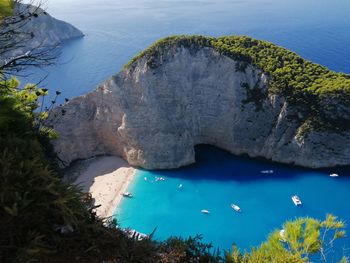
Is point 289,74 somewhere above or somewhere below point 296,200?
above

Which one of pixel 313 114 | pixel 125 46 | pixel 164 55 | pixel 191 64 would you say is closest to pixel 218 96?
pixel 191 64

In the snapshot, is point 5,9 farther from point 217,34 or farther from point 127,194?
point 217,34

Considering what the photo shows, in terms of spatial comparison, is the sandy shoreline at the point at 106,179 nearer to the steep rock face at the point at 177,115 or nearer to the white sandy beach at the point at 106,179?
the white sandy beach at the point at 106,179

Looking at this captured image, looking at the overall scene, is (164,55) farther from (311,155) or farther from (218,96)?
(311,155)

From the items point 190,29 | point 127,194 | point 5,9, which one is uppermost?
point 5,9

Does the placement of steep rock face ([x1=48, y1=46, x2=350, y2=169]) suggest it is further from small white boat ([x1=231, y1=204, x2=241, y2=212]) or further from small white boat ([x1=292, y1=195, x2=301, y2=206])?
small white boat ([x1=231, y1=204, x2=241, y2=212])

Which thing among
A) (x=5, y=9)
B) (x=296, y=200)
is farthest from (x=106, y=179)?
(x=5, y=9)

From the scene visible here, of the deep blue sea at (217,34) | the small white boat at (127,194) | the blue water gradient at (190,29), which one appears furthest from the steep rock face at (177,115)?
Result: the blue water gradient at (190,29)
